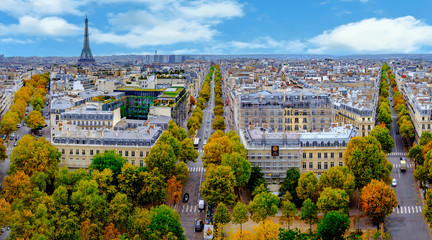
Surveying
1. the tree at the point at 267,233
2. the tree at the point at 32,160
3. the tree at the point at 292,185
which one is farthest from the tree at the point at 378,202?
the tree at the point at 32,160

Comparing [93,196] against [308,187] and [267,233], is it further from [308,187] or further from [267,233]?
[308,187]

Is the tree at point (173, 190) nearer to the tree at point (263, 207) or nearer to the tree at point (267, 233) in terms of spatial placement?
the tree at point (263, 207)

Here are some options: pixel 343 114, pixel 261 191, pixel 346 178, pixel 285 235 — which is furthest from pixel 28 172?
pixel 343 114

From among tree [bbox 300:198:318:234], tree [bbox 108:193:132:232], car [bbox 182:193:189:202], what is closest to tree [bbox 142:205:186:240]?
tree [bbox 108:193:132:232]

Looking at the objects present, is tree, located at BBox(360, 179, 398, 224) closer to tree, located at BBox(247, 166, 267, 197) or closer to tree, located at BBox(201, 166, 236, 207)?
tree, located at BBox(247, 166, 267, 197)

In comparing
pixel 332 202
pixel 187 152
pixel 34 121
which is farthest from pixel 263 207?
pixel 34 121

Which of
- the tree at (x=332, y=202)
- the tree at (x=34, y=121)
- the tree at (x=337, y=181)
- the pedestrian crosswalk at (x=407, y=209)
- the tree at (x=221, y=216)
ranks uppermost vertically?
the tree at (x=34, y=121)
